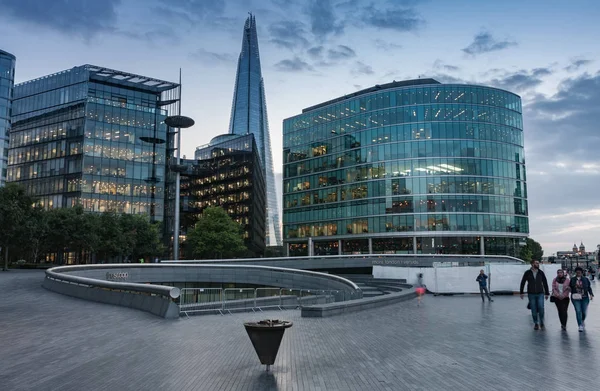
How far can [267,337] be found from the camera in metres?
8.98

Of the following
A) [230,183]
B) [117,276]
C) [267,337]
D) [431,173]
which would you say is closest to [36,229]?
[117,276]

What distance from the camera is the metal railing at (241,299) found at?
19109 mm

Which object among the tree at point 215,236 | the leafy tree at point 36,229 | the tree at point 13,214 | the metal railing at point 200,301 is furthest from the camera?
the tree at point 215,236

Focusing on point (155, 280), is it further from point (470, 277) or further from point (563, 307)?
point (563, 307)

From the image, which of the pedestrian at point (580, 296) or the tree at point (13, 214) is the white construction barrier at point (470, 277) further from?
the tree at point (13, 214)

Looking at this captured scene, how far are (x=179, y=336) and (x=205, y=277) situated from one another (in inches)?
1143

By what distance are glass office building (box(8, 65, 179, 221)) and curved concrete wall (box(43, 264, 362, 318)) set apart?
45.2 m

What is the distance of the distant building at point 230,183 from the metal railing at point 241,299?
8721cm

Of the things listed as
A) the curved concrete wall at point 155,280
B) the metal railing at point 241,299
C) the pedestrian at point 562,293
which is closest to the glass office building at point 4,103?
the curved concrete wall at point 155,280

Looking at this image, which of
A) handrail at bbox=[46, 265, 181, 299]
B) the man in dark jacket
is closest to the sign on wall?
handrail at bbox=[46, 265, 181, 299]

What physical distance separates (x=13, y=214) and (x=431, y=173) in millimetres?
64869

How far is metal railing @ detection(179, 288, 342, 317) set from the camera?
19.1m

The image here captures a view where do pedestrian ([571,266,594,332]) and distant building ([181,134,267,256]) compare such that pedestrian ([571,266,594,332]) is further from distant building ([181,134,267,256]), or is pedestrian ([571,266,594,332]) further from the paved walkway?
distant building ([181,134,267,256])

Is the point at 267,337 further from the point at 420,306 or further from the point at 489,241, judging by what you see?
the point at 489,241
